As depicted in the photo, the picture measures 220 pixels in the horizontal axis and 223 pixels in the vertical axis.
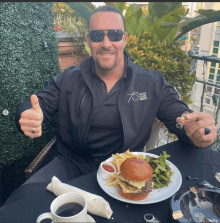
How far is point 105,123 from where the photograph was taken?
2.23 m

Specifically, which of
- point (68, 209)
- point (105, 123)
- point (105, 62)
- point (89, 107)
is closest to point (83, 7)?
point (105, 62)

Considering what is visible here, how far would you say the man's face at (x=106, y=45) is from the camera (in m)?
2.34

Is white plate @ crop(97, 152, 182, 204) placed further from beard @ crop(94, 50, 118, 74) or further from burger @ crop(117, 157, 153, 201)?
beard @ crop(94, 50, 118, 74)

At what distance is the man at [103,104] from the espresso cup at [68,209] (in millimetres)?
1147

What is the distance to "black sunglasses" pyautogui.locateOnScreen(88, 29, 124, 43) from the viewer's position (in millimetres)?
2328

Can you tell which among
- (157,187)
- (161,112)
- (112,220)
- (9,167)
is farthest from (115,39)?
(9,167)

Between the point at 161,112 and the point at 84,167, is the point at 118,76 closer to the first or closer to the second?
the point at 161,112

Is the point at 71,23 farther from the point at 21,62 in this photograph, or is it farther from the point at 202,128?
the point at 202,128

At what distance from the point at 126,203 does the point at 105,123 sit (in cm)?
107

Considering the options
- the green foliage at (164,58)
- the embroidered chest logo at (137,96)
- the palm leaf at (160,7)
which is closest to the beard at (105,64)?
the embroidered chest logo at (137,96)

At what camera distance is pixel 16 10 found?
289 cm

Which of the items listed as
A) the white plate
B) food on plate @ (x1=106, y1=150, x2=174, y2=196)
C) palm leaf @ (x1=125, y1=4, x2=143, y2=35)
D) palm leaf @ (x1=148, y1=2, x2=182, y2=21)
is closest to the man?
food on plate @ (x1=106, y1=150, x2=174, y2=196)

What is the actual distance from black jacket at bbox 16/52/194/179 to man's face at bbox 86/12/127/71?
0.18 metres

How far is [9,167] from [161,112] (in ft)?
8.47
